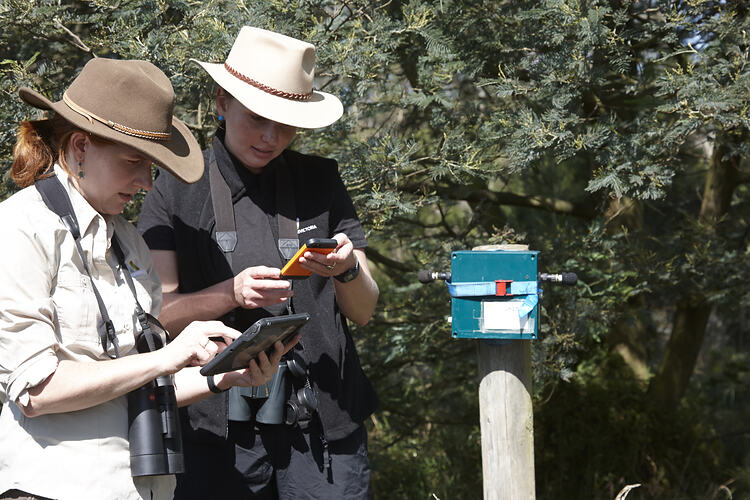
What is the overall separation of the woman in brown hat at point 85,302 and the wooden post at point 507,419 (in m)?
1.16

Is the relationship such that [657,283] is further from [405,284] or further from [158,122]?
[158,122]

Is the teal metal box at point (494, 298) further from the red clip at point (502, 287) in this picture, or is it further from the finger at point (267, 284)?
the finger at point (267, 284)

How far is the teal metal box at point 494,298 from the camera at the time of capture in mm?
3018

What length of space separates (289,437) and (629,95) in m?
3.01

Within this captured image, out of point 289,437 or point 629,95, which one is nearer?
point 289,437

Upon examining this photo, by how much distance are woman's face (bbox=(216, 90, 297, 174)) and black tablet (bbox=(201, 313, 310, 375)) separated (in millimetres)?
636

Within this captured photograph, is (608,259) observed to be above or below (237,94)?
below

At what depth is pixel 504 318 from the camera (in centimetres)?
304

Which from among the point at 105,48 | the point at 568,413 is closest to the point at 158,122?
the point at 105,48

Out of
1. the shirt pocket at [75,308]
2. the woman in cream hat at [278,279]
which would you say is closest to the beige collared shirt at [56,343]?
the shirt pocket at [75,308]

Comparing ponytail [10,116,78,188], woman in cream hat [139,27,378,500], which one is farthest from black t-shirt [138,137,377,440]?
ponytail [10,116,78,188]

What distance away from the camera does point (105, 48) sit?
3.79m

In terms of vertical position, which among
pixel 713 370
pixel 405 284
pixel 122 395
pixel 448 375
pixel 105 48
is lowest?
pixel 713 370

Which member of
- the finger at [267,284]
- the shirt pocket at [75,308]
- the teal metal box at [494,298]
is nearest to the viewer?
the shirt pocket at [75,308]
